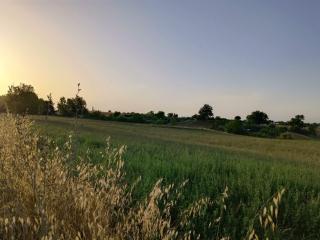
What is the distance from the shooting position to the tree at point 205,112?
99.1 meters

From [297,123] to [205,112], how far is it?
20.1 metres

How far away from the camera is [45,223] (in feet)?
11.7

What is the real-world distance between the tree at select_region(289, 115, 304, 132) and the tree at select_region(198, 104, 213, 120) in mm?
17547

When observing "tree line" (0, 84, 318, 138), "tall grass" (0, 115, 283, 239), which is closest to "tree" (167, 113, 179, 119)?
"tree line" (0, 84, 318, 138)

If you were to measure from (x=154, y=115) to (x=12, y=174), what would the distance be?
89388 mm

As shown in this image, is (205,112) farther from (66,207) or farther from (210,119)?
(66,207)

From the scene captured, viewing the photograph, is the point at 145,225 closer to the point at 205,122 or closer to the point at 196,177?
the point at 196,177

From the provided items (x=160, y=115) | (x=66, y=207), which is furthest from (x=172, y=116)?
(x=66, y=207)

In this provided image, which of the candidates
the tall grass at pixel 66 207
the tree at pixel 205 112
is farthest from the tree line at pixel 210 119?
the tall grass at pixel 66 207

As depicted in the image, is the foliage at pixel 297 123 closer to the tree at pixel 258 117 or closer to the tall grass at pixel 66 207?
the tree at pixel 258 117

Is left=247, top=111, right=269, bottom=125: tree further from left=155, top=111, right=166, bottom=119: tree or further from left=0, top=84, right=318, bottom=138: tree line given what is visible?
left=155, top=111, right=166, bottom=119: tree

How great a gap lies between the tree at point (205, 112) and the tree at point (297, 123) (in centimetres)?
1755

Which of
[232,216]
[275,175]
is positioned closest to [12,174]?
[232,216]

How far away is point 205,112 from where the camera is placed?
3954 inches
